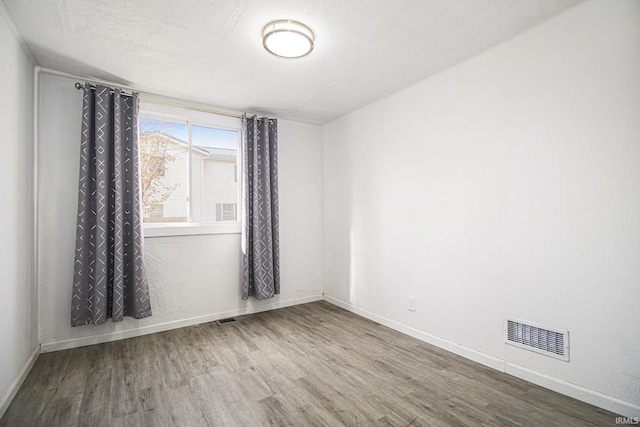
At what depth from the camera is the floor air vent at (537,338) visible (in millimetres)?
1977

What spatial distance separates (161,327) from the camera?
3.19 m

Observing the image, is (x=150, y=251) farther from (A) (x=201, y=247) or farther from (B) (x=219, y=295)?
(B) (x=219, y=295)

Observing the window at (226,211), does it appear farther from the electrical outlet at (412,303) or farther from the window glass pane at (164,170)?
the electrical outlet at (412,303)

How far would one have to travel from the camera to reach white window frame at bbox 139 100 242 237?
10.4 ft

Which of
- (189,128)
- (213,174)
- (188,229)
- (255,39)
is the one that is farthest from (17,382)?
(255,39)

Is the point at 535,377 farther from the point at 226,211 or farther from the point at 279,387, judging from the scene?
the point at 226,211

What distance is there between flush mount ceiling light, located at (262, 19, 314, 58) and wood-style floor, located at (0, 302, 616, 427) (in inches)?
93.9

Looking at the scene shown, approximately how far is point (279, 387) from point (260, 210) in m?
2.04

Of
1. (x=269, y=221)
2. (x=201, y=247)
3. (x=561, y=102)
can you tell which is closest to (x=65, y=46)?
(x=201, y=247)

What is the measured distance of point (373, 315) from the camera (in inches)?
136

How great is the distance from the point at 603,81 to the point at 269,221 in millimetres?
3110

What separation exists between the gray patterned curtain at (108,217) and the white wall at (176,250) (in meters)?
→ 0.15

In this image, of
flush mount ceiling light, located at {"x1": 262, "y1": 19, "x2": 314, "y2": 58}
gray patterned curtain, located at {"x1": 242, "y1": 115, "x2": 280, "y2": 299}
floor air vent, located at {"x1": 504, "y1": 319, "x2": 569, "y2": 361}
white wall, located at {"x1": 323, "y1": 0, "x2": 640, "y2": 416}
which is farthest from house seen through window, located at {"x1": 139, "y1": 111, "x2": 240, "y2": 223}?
floor air vent, located at {"x1": 504, "y1": 319, "x2": 569, "y2": 361}

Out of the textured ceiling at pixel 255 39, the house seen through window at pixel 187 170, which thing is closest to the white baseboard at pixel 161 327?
the house seen through window at pixel 187 170
